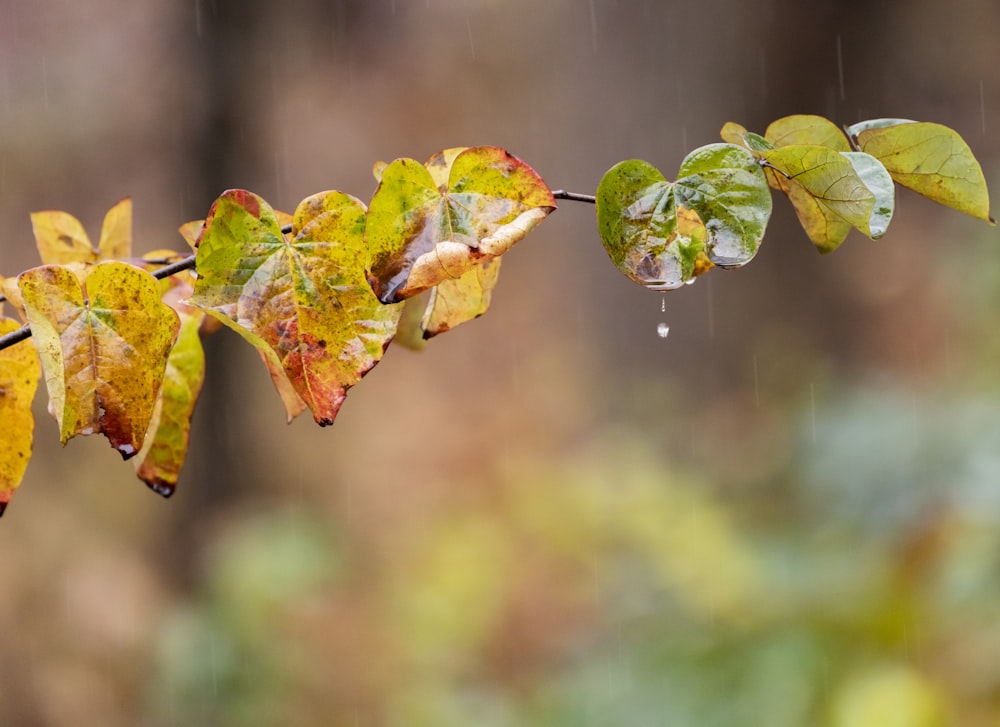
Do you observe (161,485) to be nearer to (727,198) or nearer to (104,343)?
(104,343)

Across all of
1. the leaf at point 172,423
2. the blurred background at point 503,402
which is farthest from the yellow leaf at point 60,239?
the blurred background at point 503,402

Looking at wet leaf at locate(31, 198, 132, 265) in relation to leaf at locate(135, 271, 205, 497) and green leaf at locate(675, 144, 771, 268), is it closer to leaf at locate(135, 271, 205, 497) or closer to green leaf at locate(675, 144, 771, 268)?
leaf at locate(135, 271, 205, 497)

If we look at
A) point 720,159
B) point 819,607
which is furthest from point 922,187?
point 819,607

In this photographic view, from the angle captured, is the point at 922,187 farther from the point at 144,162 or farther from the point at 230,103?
the point at 144,162

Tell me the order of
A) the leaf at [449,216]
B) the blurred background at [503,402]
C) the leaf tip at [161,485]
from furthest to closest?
the blurred background at [503,402] < the leaf tip at [161,485] < the leaf at [449,216]

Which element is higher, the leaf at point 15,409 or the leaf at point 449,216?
the leaf at point 449,216

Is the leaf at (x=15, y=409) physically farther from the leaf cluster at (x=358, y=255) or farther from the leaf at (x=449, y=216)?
the leaf at (x=449, y=216)

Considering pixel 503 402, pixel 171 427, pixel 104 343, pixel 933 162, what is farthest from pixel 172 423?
pixel 503 402
